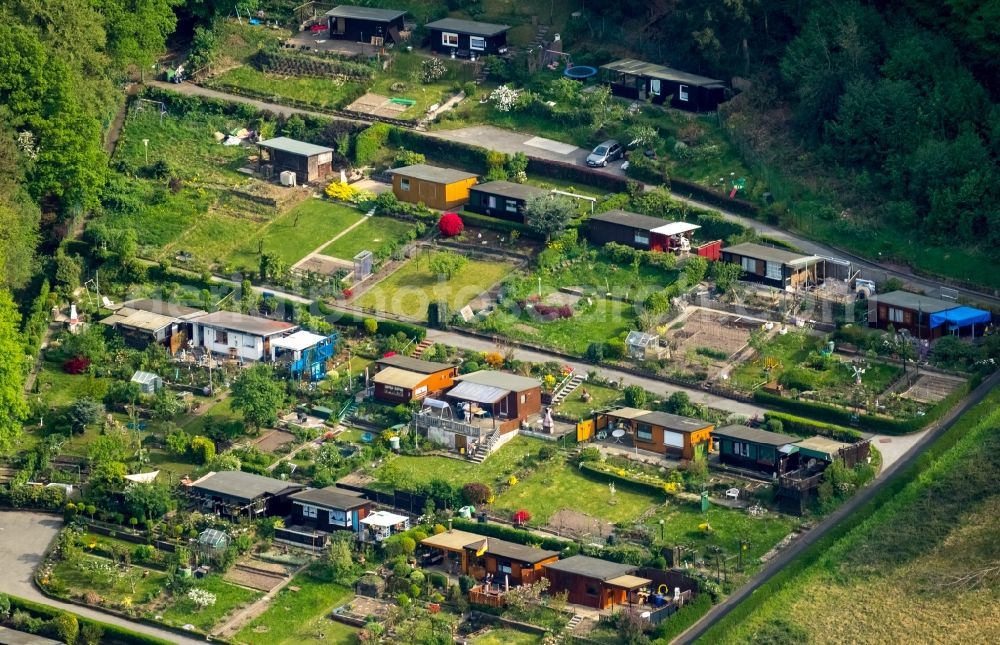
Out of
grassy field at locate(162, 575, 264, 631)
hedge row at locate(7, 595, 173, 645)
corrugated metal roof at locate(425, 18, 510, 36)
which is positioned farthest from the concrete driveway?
hedge row at locate(7, 595, 173, 645)

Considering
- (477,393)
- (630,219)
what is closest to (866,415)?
(477,393)

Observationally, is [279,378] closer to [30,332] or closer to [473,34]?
[30,332]

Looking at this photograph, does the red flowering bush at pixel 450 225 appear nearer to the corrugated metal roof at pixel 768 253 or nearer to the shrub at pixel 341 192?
the shrub at pixel 341 192

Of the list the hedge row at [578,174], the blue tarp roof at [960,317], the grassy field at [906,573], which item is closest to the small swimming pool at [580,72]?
the hedge row at [578,174]

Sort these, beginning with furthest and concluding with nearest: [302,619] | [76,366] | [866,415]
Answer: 1. [76,366]
2. [866,415]
3. [302,619]

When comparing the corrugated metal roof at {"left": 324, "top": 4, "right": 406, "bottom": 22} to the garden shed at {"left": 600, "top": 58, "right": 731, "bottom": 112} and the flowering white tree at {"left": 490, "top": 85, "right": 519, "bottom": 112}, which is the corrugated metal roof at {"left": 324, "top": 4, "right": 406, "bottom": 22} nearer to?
the flowering white tree at {"left": 490, "top": 85, "right": 519, "bottom": 112}

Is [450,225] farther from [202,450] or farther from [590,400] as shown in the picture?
[202,450]
